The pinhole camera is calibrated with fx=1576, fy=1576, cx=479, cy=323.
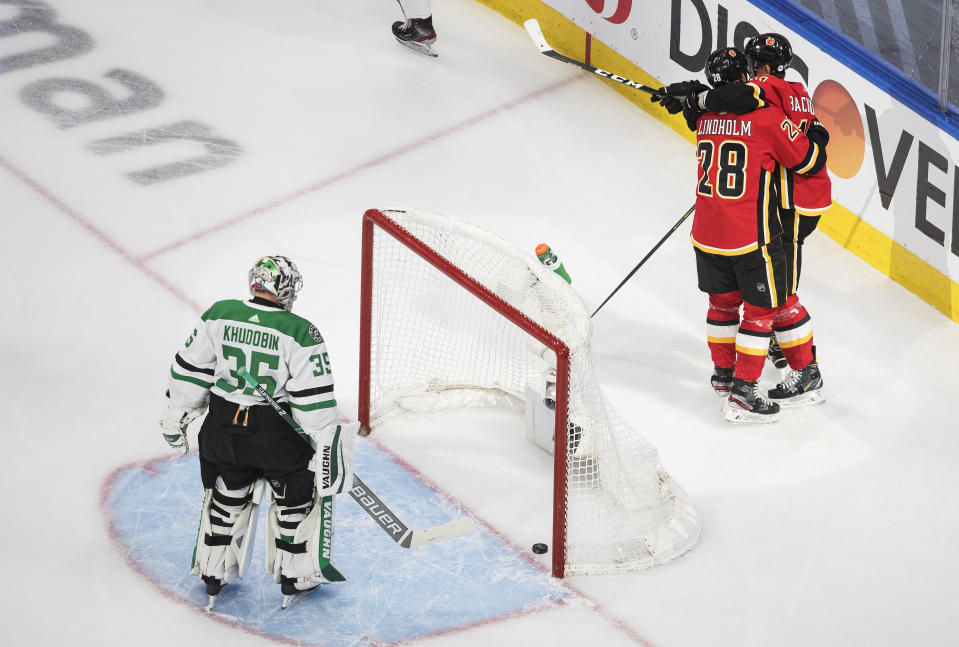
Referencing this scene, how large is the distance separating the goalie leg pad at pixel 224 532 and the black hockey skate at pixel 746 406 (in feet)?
5.67

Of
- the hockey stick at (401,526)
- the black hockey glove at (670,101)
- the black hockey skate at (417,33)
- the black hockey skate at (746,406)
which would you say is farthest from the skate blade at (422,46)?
the hockey stick at (401,526)

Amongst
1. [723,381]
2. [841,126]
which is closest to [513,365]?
[723,381]

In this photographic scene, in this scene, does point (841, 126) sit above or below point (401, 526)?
above

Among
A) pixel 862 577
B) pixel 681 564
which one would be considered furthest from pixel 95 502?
pixel 862 577

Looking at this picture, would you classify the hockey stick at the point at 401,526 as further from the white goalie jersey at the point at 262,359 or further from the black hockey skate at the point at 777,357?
the black hockey skate at the point at 777,357

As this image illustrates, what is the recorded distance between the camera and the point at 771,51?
4969 mm

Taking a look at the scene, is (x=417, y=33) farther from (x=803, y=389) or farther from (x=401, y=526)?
(x=401, y=526)

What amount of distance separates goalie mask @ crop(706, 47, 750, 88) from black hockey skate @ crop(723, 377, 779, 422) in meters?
0.99

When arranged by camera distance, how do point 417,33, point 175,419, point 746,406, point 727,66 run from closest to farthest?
point 175,419, point 727,66, point 746,406, point 417,33

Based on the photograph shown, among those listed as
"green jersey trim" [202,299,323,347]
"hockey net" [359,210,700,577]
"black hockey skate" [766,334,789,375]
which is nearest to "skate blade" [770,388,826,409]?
"black hockey skate" [766,334,789,375]

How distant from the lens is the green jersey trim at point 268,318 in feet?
13.2

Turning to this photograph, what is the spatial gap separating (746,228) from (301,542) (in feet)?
5.74

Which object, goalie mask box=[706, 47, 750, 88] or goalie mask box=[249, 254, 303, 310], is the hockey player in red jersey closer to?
goalie mask box=[706, 47, 750, 88]

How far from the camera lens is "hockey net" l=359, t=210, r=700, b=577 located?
4.41 metres
